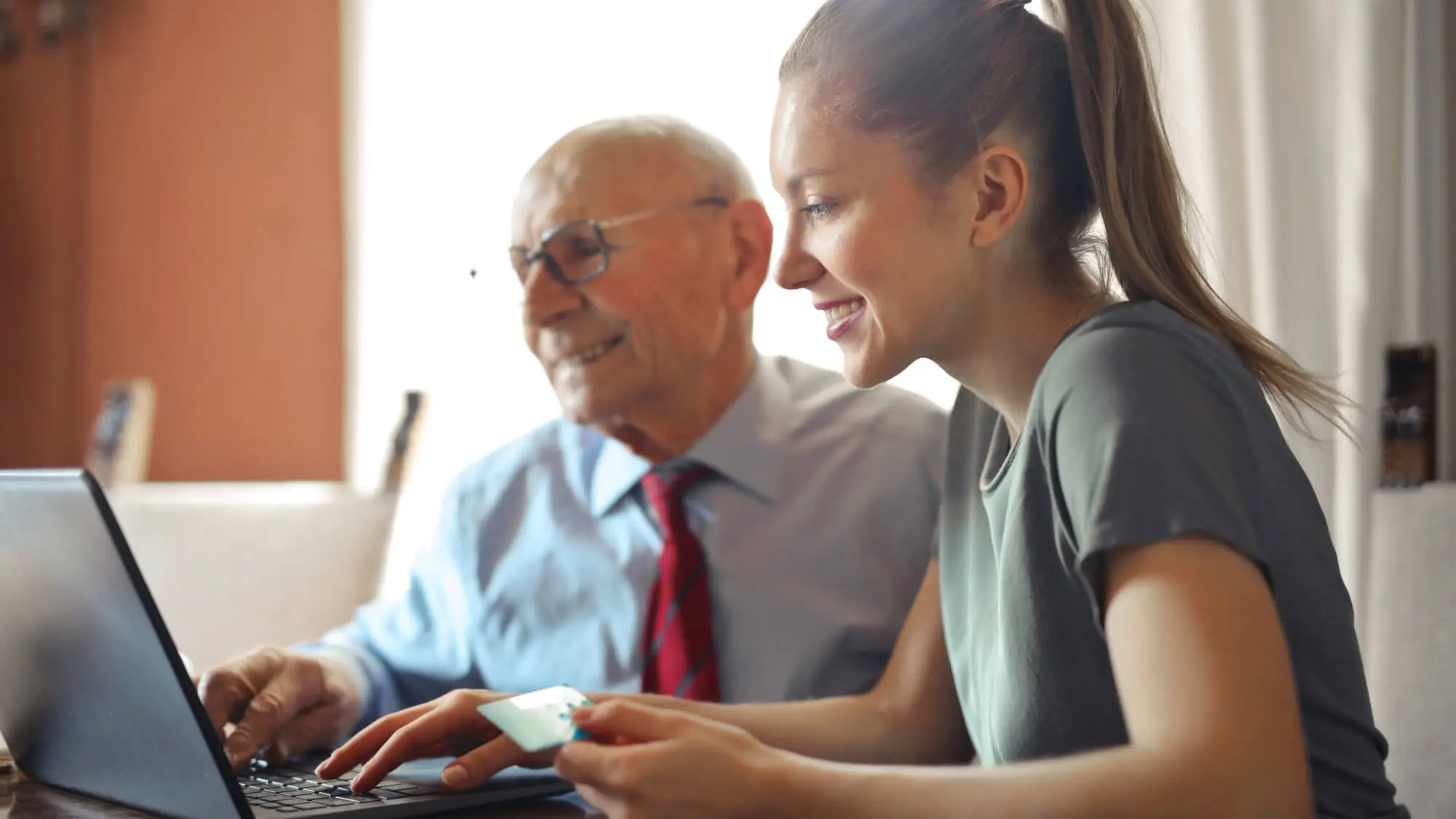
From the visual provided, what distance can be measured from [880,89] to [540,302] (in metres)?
0.74

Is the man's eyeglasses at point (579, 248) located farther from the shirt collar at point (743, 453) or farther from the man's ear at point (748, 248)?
the shirt collar at point (743, 453)

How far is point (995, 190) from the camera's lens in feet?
3.08

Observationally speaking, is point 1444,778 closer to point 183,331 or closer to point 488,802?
point 488,802

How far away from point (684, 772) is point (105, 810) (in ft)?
1.60

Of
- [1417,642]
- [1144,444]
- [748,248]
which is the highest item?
[748,248]

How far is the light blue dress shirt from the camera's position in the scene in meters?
1.46

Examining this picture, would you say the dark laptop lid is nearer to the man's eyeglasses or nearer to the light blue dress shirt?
the light blue dress shirt

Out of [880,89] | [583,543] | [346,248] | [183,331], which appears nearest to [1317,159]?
[880,89]

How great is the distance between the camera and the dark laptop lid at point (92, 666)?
2.57ft

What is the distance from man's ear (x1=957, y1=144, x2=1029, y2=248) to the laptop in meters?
0.52

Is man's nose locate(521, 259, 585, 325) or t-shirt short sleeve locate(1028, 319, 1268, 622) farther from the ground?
man's nose locate(521, 259, 585, 325)

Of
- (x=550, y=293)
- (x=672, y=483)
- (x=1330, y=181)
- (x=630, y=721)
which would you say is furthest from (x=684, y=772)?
(x=1330, y=181)

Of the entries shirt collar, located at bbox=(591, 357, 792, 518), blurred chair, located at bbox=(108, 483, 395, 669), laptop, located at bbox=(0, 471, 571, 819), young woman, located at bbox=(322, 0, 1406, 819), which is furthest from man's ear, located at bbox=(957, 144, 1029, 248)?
blurred chair, located at bbox=(108, 483, 395, 669)

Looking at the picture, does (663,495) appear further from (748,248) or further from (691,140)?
(691,140)
